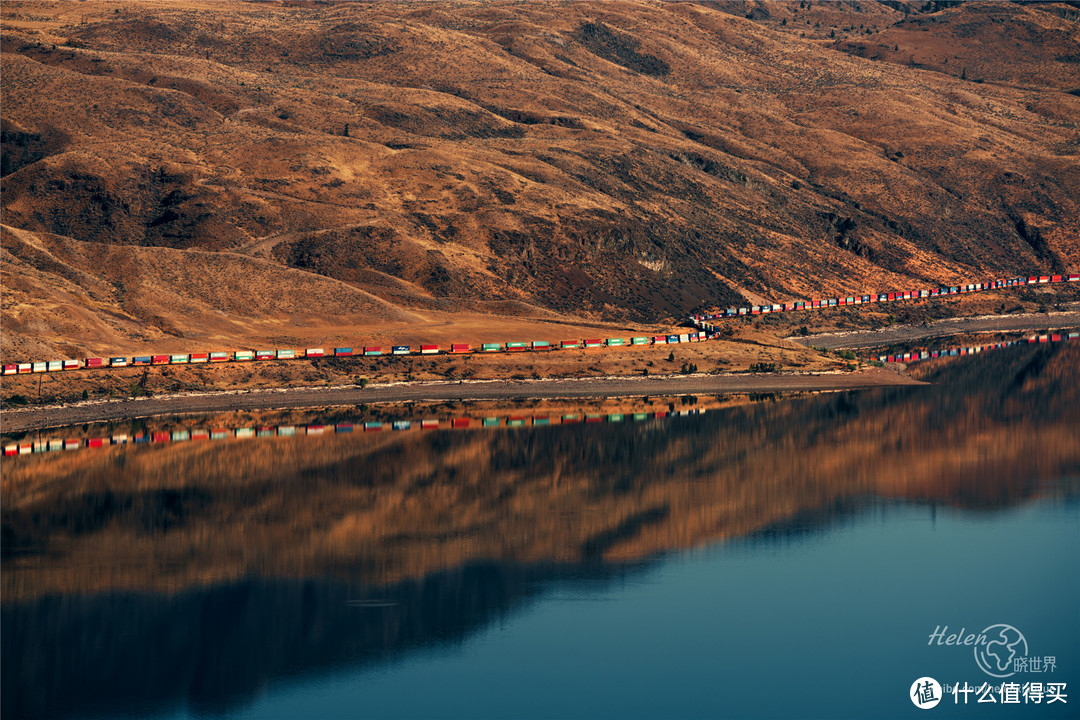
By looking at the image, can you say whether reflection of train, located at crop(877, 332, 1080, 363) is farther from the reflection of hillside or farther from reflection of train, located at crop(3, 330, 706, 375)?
the reflection of hillside

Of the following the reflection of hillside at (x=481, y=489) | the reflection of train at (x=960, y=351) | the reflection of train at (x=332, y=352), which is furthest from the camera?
the reflection of train at (x=960, y=351)

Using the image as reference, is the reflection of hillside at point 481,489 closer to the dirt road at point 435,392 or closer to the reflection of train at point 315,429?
the reflection of train at point 315,429

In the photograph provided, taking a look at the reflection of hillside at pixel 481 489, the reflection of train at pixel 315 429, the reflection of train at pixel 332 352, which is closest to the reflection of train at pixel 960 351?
the reflection of train at pixel 332 352

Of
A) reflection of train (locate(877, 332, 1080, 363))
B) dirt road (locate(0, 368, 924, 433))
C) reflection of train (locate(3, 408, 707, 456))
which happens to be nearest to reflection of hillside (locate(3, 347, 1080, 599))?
reflection of train (locate(3, 408, 707, 456))

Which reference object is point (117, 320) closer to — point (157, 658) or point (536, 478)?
point (536, 478)

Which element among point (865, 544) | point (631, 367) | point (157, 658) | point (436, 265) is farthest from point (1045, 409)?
point (157, 658)

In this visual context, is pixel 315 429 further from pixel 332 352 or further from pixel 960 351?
pixel 960 351

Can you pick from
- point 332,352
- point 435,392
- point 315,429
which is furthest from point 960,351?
point 315,429

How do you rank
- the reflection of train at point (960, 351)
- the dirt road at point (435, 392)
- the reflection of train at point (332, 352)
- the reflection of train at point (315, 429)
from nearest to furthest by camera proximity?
1. the reflection of train at point (315, 429)
2. the dirt road at point (435, 392)
3. the reflection of train at point (332, 352)
4. the reflection of train at point (960, 351)
